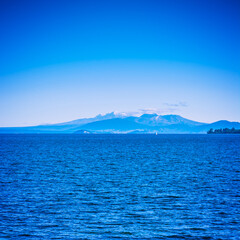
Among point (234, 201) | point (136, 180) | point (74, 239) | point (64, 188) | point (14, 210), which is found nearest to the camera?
point (74, 239)

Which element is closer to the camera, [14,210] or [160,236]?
[160,236]

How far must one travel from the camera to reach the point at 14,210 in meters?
20.6

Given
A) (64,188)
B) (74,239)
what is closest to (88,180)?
(64,188)

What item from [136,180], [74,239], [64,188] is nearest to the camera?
[74,239]

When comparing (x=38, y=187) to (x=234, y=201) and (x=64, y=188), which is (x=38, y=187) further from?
(x=234, y=201)

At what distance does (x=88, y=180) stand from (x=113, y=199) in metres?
10.1

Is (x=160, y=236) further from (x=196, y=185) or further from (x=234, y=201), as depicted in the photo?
(x=196, y=185)

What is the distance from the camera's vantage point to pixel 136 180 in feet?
111

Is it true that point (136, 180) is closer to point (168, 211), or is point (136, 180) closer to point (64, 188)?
point (64, 188)

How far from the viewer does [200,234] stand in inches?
650

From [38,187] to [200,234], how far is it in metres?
18.1

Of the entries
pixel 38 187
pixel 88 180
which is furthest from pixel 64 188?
pixel 88 180

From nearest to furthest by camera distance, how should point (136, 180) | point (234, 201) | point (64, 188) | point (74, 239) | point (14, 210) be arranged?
point (74, 239)
point (14, 210)
point (234, 201)
point (64, 188)
point (136, 180)

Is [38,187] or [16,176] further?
[16,176]
